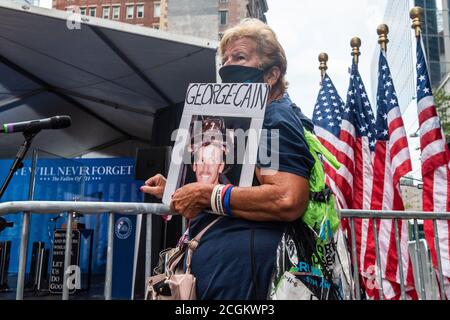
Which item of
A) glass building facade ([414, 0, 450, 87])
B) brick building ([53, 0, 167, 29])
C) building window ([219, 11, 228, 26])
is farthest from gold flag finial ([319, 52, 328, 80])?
brick building ([53, 0, 167, 29])

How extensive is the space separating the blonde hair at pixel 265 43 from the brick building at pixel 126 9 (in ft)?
206

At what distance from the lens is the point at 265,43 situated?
1.79 metres

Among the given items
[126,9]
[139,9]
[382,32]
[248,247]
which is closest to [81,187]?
[382,32]

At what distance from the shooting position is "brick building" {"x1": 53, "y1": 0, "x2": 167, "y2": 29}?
61.3 metres

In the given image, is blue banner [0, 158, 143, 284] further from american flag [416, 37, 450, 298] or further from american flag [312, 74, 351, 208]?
american flag [416, 37, 450, 298]

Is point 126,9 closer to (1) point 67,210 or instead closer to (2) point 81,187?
(2) point 81,187

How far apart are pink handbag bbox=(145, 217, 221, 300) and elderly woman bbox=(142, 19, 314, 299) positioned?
0.09 feet

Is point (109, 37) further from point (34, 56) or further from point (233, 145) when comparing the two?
point (233, 145)

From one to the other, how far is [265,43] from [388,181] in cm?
358

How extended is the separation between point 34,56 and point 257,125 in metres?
5.94

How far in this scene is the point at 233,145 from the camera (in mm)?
1645

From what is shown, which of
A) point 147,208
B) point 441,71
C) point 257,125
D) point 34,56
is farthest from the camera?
point 441,71
